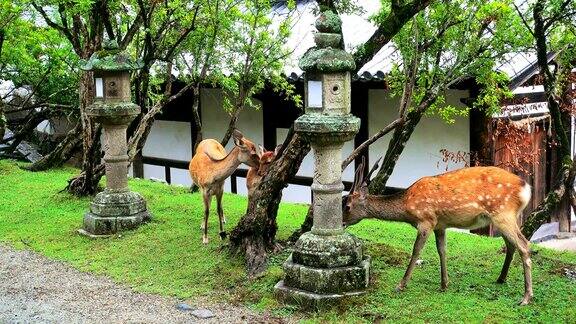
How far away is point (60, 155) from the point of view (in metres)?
18.2

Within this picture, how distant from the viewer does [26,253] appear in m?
10.4

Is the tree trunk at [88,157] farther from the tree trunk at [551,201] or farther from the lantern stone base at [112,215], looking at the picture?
the tree trunk at [551,201]

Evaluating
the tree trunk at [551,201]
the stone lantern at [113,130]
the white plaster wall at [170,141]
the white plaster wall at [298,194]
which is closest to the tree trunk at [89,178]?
the stone lantern at [113,130]

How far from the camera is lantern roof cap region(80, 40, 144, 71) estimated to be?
10836 mm

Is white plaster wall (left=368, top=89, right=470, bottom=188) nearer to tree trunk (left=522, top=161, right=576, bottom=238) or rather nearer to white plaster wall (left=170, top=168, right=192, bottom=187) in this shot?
tree trunk (left=522, top=161, right=576, bottom=238)

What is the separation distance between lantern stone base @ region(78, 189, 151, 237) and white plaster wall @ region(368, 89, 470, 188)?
5028 millimetres

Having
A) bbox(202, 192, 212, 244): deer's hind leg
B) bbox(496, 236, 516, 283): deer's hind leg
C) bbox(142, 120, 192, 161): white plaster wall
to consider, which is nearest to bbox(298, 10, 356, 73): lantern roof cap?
bbox(496, 236, 516, 283): deer's hind leg

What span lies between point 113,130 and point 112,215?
1389 millimetres

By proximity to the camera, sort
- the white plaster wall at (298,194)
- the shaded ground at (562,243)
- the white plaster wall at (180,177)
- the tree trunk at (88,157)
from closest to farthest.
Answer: the tree trunk at (88,157)
the shaded ground at (562,243)
the white plaster wall at (298,194)
the white plaster wall at (180,177)

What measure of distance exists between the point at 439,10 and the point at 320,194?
11.6ft

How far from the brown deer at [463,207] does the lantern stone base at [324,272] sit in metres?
0.55

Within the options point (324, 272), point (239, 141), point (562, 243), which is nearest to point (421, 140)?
point (562, 243)

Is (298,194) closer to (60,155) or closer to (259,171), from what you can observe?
(259,171)

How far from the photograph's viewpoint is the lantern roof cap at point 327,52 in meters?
7.29
